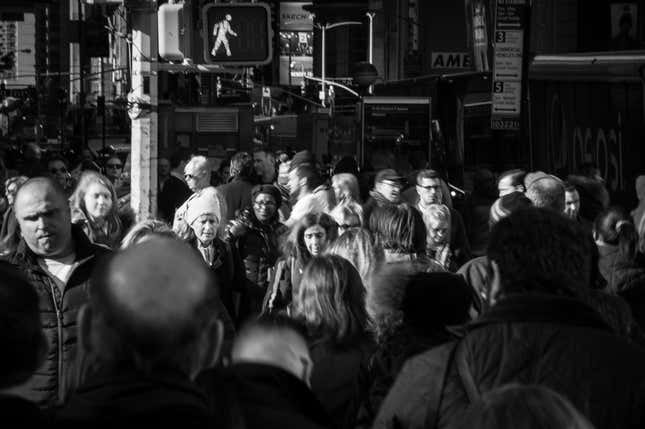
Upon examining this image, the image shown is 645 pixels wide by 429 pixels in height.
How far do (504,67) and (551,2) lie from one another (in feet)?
59.3

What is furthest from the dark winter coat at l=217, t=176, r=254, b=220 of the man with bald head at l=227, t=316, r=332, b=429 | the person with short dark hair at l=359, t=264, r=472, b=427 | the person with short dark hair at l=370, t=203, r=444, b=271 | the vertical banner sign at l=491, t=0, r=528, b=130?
the man with bald head at l=227, t=316, r=332, b=429

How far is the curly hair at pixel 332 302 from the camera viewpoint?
229 inches

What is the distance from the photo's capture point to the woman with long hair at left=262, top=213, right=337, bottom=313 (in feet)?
29.4

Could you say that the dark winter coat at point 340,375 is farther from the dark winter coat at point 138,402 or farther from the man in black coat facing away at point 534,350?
the dark winter coat at point 138,402

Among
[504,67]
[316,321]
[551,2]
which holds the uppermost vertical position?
[551,2]

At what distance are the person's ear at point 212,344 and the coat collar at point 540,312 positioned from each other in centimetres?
99

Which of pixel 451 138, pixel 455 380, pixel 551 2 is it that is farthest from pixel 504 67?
pixel 551 2

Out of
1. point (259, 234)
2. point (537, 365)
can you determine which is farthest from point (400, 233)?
point (537, 365)

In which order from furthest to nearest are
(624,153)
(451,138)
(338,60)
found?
(338,60), (451,138), (624,153)

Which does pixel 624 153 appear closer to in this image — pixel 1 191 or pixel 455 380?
pixel 1 191

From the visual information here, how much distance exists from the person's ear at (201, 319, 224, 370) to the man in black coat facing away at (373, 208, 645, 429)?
80 cm

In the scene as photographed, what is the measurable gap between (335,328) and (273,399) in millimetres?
2456

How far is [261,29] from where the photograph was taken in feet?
50.4

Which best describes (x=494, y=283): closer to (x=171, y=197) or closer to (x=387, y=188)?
(x=387, y=188)
